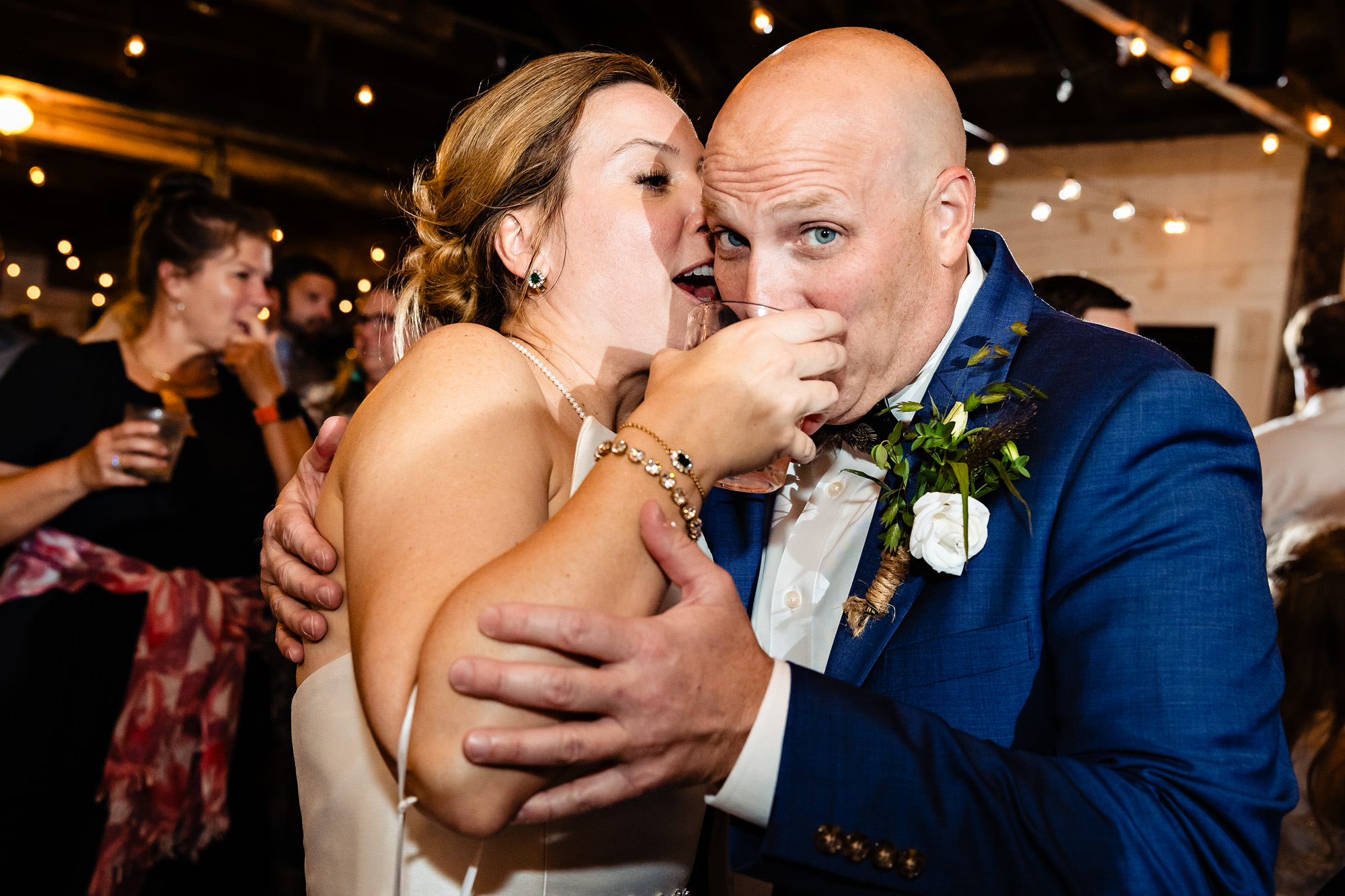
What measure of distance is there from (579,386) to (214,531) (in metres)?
1.94

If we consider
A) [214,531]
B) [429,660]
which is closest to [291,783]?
[214,531]

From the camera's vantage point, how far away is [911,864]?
1030mm

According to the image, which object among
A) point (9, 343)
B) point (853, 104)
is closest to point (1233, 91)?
point (853, 104)

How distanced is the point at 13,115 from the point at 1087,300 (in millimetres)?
6342

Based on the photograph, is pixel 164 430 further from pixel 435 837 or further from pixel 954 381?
pixel 954 381

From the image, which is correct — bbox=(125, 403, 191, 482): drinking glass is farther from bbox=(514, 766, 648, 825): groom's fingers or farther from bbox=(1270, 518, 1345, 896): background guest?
bbox=(1270, 518, 1345, 896): background guest

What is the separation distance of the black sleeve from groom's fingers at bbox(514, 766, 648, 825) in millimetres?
2568

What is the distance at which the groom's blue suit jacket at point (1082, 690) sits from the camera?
103cm

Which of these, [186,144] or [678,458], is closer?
[678,458]

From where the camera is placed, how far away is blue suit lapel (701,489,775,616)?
5.48ft

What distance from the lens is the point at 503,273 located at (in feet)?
6.14

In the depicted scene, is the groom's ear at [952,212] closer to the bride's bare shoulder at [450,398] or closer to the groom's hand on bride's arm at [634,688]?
the bride's bare shoulder at [450,398]

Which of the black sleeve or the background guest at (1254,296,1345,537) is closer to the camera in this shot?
the black sleeve

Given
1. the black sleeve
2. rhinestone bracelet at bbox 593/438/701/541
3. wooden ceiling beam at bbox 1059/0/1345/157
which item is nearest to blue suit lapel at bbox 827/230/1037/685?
rhinestone bracelet at bbox 593/438/701/541
